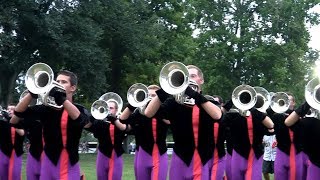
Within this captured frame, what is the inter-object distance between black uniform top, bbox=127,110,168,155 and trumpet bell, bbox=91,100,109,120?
2.72 feet

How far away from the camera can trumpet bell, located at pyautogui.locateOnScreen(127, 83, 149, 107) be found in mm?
9486

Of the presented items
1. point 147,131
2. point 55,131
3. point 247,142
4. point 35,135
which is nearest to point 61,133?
point 55,131

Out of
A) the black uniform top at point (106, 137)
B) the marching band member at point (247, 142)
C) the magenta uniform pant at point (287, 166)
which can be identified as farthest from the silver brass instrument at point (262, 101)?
the black uniform top at point (106, 137)

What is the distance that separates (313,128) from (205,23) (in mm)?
33690

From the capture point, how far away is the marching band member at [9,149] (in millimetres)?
9938

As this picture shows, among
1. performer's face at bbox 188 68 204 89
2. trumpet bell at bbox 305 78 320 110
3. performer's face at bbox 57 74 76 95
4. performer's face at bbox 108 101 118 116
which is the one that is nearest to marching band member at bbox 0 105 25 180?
performer's face at bbox 108 101 118 116

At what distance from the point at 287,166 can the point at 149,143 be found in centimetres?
217

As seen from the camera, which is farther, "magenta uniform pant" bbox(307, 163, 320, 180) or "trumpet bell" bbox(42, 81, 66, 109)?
"magenta uniform pant" bbox(307, 163, 320, 180)

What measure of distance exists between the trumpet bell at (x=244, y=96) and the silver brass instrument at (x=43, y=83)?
7.92 ft

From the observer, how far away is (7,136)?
10.2 metres

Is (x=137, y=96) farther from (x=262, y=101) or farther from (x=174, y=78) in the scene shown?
(x=174, y=78)

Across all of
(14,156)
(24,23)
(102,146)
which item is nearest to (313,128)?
(102,146)

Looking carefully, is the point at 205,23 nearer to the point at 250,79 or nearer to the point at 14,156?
the point at 250,79

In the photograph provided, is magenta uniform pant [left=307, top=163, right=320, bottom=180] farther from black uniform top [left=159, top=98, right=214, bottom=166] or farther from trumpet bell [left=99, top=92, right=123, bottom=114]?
trumpet bell [left=99, top=92, right=123, bottom=114]
